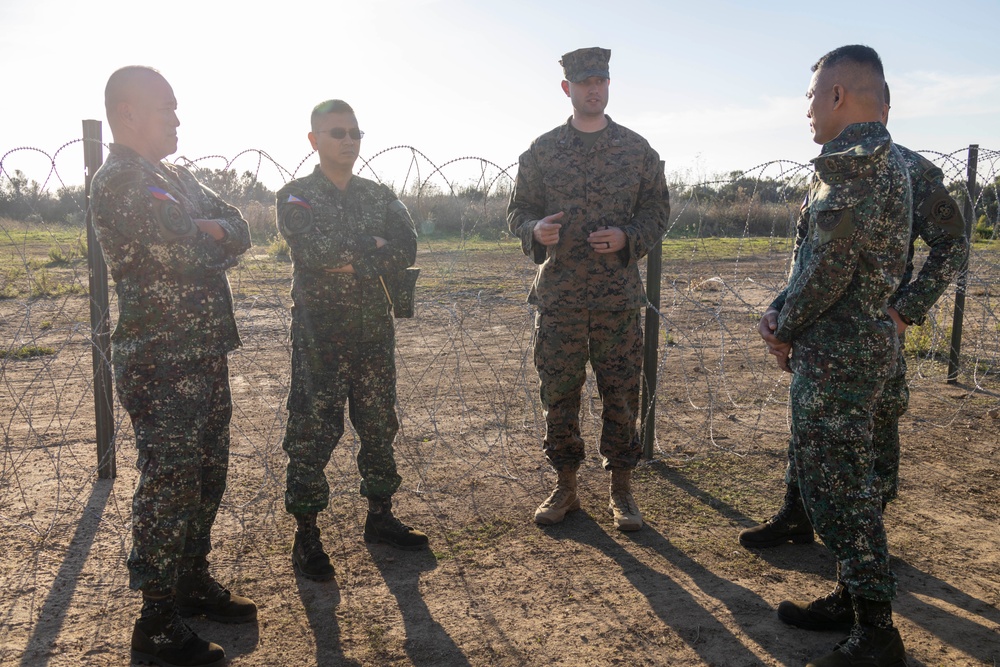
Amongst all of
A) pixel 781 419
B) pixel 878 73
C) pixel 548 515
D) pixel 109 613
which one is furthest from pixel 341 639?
pixel 781 419

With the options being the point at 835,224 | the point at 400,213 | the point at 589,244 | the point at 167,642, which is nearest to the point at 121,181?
the point at 400,213

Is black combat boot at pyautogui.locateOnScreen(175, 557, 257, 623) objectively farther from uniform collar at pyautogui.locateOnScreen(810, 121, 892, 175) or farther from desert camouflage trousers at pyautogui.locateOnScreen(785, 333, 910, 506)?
uniform collar at pyautogui.locateOnScreen(810, 121, 892, 175)

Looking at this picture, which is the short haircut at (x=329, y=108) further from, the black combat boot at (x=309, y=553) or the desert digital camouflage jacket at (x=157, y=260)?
the black combat boot at (x=309, y=553)

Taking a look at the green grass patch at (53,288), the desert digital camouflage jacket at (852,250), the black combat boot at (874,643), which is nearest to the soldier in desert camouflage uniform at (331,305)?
the desert digital camouflage jacket at (852,250)

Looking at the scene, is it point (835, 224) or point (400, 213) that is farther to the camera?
point (400, 213)

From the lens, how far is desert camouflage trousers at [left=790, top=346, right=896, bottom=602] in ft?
7.97

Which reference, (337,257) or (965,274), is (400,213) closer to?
(337,257)

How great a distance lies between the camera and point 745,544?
352cm

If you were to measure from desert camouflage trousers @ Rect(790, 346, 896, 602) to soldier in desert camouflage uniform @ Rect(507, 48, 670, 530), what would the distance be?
3.95 ft

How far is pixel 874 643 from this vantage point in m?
2.43

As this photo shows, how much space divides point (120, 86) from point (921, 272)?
2.97 m

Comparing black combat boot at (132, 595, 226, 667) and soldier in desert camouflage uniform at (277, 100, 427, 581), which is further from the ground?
soldier in desert camouflage uniform at (277, 100, 427, 581)

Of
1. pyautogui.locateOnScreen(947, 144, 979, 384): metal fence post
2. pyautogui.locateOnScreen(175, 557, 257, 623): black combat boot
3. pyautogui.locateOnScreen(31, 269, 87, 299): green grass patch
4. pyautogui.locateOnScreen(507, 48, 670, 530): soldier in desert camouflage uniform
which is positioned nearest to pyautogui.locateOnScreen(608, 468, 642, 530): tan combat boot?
pyautogui.locateOnScreen(507, 48, 670, 530): soldier in desert camouflage uniform

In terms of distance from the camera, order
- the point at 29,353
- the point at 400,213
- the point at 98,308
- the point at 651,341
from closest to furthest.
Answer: the point at 400,213, the point at 98,308, the point at 651,341, the point at 29,353
